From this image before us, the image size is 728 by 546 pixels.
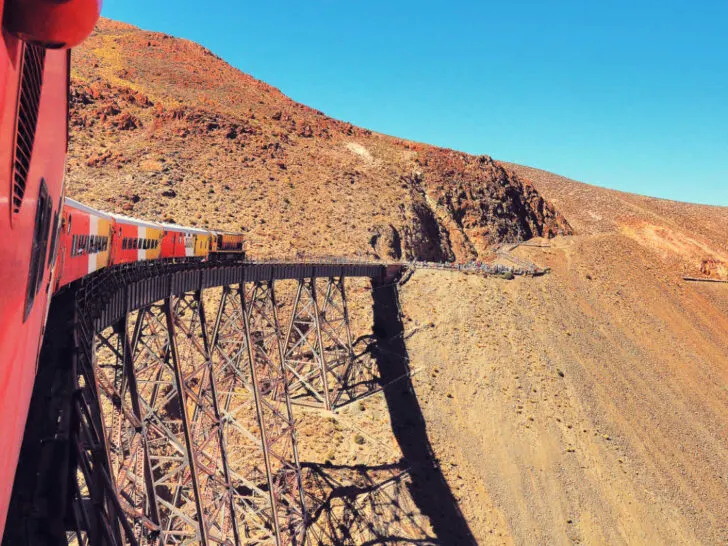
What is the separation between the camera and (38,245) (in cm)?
410

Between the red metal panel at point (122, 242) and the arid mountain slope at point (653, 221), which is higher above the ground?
the arid mountain slope at point (653, 221)

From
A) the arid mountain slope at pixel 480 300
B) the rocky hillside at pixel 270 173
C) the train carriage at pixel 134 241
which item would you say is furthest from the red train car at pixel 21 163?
the rocky hillside at pixel 270 173

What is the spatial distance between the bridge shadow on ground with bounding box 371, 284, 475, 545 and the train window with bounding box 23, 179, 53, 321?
74.2 feet

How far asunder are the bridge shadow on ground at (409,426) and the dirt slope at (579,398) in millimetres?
723

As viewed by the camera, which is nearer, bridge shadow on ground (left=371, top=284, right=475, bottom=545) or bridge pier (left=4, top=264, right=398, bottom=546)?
bridge pier (left=4, top=264, right=398, bottom=546)

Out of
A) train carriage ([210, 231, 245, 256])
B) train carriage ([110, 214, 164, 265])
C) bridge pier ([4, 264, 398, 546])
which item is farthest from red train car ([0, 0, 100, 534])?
train carriage ([210, 231, 245, 256])

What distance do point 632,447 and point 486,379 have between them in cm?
877

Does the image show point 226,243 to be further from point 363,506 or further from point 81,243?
point 81,243

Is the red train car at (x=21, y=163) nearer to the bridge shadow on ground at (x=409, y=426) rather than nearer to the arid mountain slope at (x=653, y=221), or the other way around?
the bridge shadow on ground at (x=409, y=426)

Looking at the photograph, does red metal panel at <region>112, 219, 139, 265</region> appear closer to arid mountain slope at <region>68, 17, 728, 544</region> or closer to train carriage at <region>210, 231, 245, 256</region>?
train carriage at <region>210, 231, 245, 256</region>

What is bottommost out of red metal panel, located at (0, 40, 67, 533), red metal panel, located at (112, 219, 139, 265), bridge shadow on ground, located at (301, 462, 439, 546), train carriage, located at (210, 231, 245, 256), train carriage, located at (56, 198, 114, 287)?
bridge shadow on ground, located at (301, 462, 439, 546)

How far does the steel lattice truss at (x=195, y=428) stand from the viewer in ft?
A: 28.2

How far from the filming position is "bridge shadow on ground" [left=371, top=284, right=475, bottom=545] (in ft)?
78.2

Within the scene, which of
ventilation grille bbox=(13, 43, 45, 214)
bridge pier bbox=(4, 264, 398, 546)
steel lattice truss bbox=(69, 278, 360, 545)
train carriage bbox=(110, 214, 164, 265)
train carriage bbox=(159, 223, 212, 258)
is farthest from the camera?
train carriage bbox=(159, 223, 212, 258)
